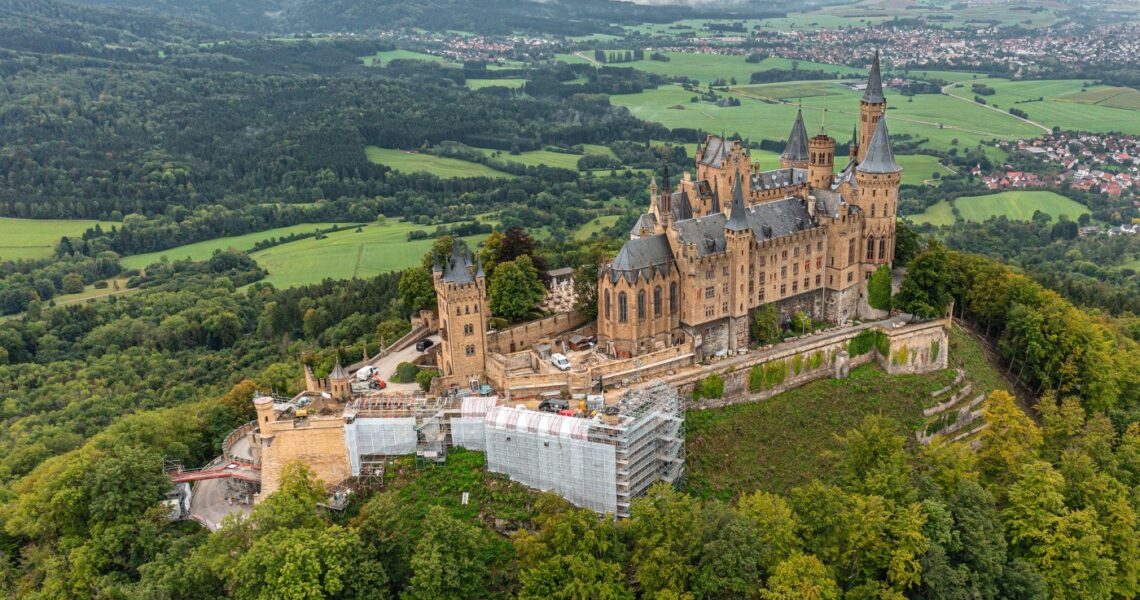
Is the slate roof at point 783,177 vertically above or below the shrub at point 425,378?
above

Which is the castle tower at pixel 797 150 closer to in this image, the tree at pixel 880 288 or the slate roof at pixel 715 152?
the slate roof at pixel 715 152

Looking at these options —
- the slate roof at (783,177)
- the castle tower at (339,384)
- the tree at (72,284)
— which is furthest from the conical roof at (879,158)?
the tree at (72,284)

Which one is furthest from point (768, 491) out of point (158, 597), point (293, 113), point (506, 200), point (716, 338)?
point (293, 113)

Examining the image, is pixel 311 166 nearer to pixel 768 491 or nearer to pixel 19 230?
pixel 19 230

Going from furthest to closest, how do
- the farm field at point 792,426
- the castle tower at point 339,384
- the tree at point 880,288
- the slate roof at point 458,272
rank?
1. the tree at point 880,288
2. the castle tower at point 339,384
3. the slate roof at point 458,272
4. the farm field at point 792,426

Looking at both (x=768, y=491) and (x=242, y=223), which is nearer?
(x=768, y=491)

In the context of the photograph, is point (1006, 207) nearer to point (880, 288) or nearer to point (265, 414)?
point (880, 288)

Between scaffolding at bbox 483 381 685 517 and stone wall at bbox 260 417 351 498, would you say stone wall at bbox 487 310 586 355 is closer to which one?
scaffolding at bbox 483 381 685 517
